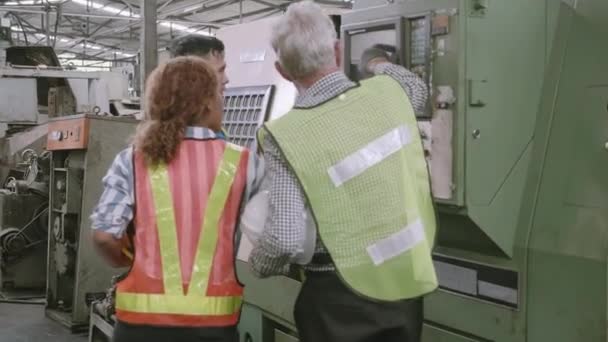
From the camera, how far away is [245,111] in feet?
8.74

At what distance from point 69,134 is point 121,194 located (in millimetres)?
2772

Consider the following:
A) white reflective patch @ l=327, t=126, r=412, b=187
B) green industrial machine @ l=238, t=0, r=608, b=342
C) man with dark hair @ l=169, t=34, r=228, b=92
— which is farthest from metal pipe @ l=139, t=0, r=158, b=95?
white reflective patch @ l=327, t=126, r=412, b=187

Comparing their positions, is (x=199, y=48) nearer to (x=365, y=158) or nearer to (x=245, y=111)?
(x=245, y=111)

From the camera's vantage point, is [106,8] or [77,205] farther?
[106,8]

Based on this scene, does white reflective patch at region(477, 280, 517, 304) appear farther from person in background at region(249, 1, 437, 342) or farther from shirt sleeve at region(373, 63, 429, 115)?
shirt sleeve at region(373, 63, 429, 115)

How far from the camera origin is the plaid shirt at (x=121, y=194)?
1534 mm

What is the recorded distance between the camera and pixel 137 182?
60.9 inches

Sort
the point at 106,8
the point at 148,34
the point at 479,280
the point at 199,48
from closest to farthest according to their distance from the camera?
1. the point at 479,280
2. the point at 199,48
3. the point at 148,34
4. the point at 106,8

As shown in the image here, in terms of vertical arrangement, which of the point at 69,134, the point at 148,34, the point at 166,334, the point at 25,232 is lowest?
the point at 25,232

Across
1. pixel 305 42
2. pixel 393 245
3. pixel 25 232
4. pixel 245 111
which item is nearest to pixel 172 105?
pixel 305 42

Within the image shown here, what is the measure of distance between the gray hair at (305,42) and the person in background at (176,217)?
21cm

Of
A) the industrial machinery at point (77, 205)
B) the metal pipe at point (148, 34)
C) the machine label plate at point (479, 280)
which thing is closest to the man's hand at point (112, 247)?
the machine label plate at point (479, 280)

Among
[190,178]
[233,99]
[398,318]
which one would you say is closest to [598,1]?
[398,318]

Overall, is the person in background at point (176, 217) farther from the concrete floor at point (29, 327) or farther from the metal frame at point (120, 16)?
the metal frame at point (120, 16)
